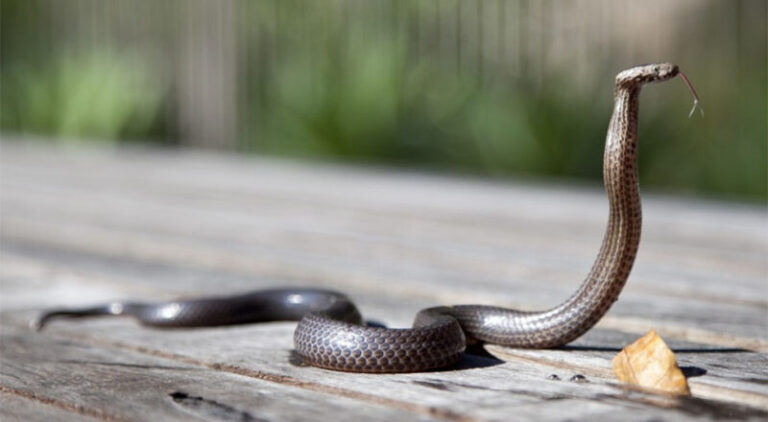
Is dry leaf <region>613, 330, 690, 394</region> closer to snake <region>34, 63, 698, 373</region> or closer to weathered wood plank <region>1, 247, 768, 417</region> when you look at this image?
weathered wood plank <region>1, 247, 768, 417</region>

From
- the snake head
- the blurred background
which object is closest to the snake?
the snake head

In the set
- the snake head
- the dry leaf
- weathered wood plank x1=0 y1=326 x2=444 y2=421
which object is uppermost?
the snake head

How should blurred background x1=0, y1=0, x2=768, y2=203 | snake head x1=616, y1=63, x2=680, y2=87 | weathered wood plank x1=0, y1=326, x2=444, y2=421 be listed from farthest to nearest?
1. blurred background x1=0, y1=0, x2=768, y2=203
2. snake head x1=616, y1=63, x2=680, y2=87
3. weathered wood plank x1=0, y1=326, x2=444, y2=421

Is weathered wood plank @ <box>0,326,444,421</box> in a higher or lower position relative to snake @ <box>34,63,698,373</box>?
lower

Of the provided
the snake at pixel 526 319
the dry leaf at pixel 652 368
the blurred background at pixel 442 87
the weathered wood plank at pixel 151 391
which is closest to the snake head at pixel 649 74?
the snake at pixel 526 319

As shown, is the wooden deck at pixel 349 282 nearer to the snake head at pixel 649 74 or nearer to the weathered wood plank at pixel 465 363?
the weathered wood plank at pixel 465 363

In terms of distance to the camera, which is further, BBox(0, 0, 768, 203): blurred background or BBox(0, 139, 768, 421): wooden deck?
BBox(0, 0, 768, 203): blurred background

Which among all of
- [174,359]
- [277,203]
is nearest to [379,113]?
[277,203]
